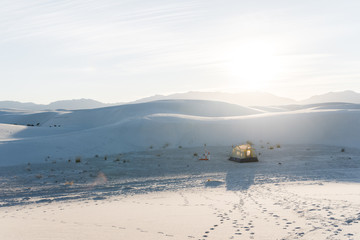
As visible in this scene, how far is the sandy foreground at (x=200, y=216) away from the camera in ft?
22.9

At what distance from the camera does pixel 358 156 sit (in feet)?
65.5

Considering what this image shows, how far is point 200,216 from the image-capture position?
8.47 m

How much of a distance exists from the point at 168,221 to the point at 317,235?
11.0 ft

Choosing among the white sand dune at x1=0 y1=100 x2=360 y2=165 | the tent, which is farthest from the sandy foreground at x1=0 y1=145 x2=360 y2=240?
the white sand dune at x1=0 y1=100 x2=360 y2=165

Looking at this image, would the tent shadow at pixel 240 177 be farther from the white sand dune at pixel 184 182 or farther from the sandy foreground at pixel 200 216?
the sandy foreground at pixel 200 216

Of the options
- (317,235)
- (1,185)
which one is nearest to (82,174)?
(1,185)

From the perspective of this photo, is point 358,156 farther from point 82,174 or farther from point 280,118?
point 82,174

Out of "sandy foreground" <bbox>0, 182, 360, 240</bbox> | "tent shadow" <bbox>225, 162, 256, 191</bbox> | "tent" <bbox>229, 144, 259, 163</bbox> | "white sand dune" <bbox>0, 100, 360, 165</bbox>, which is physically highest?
"white sand dune" <bbox>0, 100, 360, 165</bbox>

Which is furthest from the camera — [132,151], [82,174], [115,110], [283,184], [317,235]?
[115,110]

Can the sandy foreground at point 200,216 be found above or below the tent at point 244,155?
below

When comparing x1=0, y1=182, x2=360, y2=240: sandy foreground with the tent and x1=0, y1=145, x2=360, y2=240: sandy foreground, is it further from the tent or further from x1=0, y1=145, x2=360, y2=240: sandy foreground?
the tent

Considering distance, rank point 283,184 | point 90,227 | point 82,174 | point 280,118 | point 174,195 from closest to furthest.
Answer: point 90,227 < point 174,195 < point 283,184 < point 82,174 < point 280,118

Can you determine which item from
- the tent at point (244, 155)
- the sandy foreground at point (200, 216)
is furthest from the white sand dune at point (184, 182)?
the tent at point (244, 155)

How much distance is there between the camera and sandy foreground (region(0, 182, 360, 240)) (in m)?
6.98
